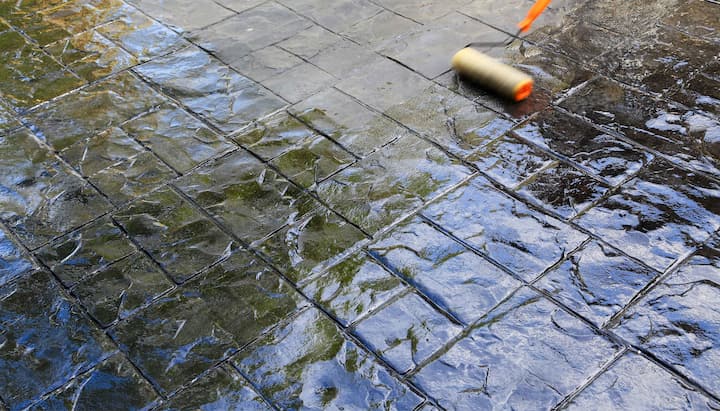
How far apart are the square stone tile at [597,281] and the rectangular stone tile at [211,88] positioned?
211 centimetres

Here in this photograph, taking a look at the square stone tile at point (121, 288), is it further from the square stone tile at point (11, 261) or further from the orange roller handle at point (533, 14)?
the orange roller handle at point (533, 14)

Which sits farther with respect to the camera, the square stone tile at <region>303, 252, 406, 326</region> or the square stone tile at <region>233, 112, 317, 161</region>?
the square stone tile at <region>233, 112, 317, 161</region>

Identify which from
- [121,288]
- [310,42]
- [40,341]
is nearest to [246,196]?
[121,288]

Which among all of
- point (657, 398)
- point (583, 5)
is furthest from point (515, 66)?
point (657, 398)

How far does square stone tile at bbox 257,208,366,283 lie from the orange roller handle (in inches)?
89.1

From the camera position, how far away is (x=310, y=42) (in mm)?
5207

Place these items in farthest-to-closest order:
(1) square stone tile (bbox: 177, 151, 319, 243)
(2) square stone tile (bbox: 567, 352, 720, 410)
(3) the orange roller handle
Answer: (3) the orange roller handle < (1) square stone tile (bbox: 177, 151, 319, 243) < (2) square stone tile (bbox: 567, 352, 720, 410)

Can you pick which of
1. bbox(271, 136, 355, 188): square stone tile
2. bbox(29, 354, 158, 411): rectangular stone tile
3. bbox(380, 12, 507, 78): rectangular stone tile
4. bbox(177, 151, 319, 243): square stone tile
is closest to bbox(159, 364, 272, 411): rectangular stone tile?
Answer: bbox(29, 354, 158, 411): rectangular stone tile

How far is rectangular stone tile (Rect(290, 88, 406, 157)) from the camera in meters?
4.30

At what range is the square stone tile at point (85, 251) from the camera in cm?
359

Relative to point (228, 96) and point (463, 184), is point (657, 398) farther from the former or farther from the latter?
point (228, 96)

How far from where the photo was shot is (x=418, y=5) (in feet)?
18.3

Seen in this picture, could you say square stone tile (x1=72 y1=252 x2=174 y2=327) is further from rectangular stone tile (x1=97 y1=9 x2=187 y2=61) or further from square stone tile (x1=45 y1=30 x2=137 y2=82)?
rectangular stone tile (x1=97 y1=9 x2=187 y2=61)

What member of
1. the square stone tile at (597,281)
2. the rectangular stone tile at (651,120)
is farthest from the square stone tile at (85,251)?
the rectangular stone tile at (651,120)
